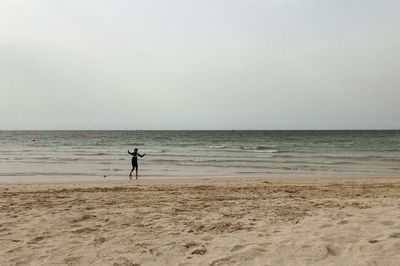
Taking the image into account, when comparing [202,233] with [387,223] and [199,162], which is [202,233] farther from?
[199,162]

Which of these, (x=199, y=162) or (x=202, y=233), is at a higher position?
(x=202, y=233)

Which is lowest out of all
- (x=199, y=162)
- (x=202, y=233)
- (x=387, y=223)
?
(x=199, y=162)

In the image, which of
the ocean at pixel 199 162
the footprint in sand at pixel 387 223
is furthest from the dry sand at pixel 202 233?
the ocean at pixel 199 162

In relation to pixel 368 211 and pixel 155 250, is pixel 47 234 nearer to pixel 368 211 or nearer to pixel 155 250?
pixel 155 250

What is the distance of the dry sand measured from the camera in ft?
16.4

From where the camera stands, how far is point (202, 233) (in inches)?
243

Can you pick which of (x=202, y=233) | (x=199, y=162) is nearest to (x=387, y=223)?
(x=202, y=233)

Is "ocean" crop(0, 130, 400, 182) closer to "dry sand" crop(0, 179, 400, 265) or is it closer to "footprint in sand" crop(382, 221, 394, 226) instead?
"dry sand" crop(0, 179, 400, 265)

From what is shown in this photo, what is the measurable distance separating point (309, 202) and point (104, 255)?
5664 mm

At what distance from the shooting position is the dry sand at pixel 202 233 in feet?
16.4

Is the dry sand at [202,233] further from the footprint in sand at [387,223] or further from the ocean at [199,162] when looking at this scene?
the ocean at [199,162]

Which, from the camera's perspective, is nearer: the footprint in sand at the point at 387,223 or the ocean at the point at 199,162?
the footprint in sand at the point at 387,223

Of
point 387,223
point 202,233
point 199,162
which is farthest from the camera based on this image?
point 199,162

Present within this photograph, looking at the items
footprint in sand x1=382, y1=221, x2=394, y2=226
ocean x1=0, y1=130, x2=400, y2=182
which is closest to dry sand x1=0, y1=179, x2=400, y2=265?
footprint in sand x1=382, y1=221, x2=394, y2=226
